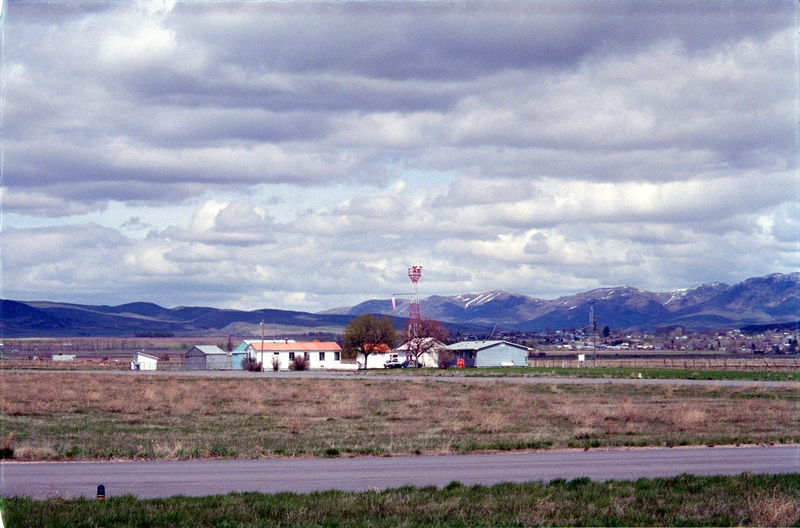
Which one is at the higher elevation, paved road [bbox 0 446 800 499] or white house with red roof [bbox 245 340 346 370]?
paved road [bbox 0 446 800 499]

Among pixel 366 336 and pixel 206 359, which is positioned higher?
pixel 366 336

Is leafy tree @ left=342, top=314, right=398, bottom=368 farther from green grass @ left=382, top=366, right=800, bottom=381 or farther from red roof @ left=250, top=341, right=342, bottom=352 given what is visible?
green grass @ left=382, top=366, right=800, bottom=381

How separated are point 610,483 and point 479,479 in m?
2.78

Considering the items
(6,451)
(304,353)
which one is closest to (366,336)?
(304,353)

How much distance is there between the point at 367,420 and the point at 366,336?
9421 cm

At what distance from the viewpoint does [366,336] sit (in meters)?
126

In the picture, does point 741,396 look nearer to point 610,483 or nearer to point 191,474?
point 610,483

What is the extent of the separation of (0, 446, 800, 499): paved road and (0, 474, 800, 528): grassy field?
1.57m

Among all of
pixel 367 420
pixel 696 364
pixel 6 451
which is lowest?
pixel 696 364

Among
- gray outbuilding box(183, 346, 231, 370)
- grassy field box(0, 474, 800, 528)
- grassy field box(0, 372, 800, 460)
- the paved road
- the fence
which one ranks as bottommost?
the fence

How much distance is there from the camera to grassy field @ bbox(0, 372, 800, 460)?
23344 mm

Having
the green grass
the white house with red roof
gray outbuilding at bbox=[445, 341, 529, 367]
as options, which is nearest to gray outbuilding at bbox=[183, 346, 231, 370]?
the white house with red roof

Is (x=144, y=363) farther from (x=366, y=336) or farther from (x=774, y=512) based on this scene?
(x=774, y=512)

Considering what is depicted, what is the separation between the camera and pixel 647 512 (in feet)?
43.8
